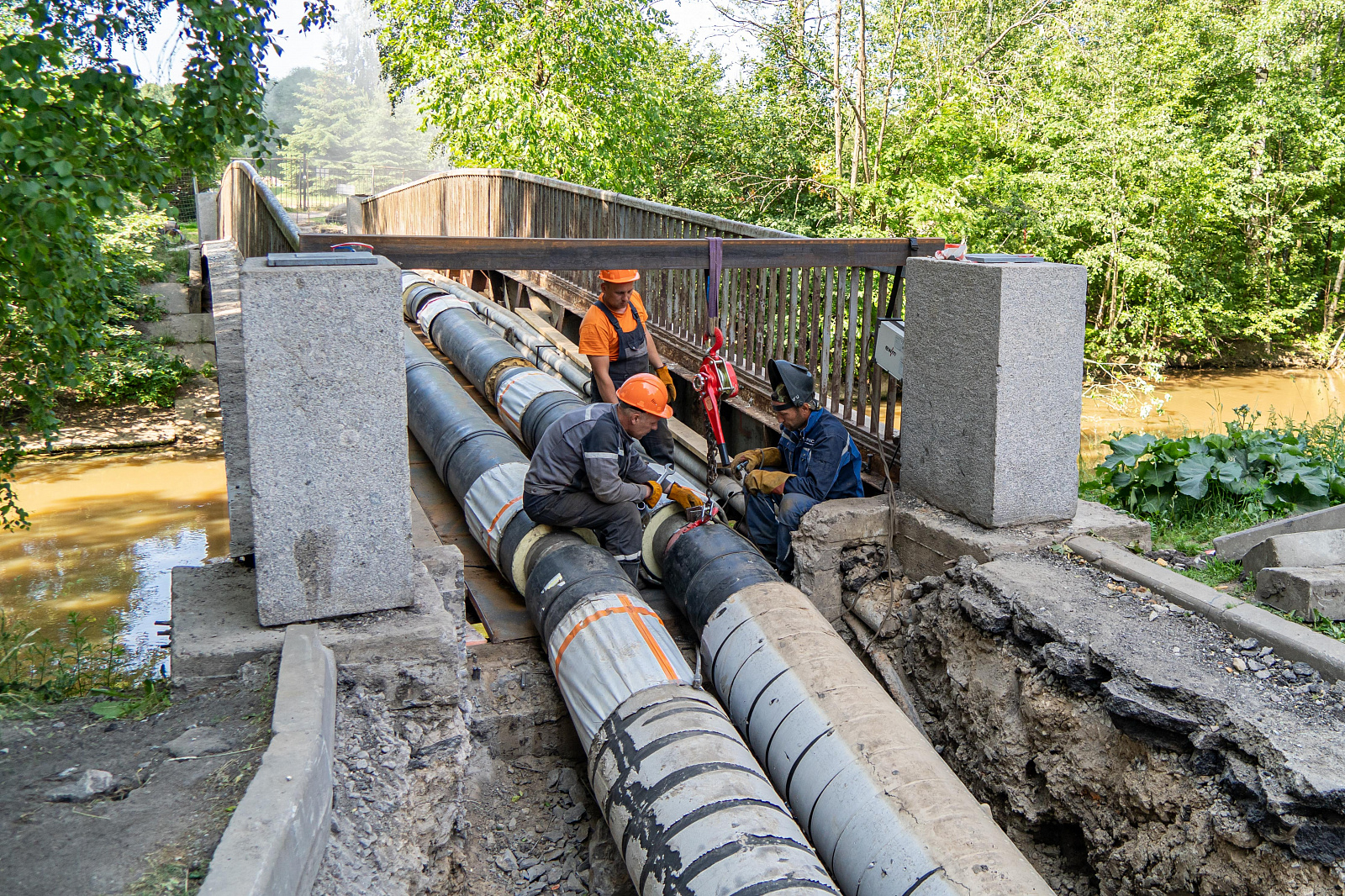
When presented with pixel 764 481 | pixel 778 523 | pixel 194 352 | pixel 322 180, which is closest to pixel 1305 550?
pixel 778 523

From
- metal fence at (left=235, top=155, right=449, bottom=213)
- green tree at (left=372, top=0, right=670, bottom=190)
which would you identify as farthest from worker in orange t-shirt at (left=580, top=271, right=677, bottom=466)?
metal fence at (left=235, top=155, right=449, bottom=213)

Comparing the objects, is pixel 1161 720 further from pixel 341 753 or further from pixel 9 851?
pixel 9 851

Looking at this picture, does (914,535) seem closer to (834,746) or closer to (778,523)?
(778,523)

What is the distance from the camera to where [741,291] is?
7969 millimetres

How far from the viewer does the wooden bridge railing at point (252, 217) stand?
502cm

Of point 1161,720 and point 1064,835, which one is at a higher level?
point 1161,720

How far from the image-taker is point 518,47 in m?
15.8

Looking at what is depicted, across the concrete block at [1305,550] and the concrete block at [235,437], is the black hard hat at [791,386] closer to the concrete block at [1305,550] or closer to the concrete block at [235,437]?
the concrete block at [1305,550]

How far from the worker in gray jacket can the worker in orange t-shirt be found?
0.98 m

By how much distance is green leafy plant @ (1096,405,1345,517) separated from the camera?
5.29 metres

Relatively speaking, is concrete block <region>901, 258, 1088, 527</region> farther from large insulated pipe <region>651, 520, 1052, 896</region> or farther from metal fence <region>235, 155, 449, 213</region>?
metal fence <region>235, 155, 449, 213</region>

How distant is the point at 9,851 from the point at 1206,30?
23903 mm

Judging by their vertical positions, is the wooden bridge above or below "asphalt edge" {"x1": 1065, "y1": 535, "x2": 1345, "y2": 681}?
above

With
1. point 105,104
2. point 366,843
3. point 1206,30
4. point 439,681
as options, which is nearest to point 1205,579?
point 439,681
